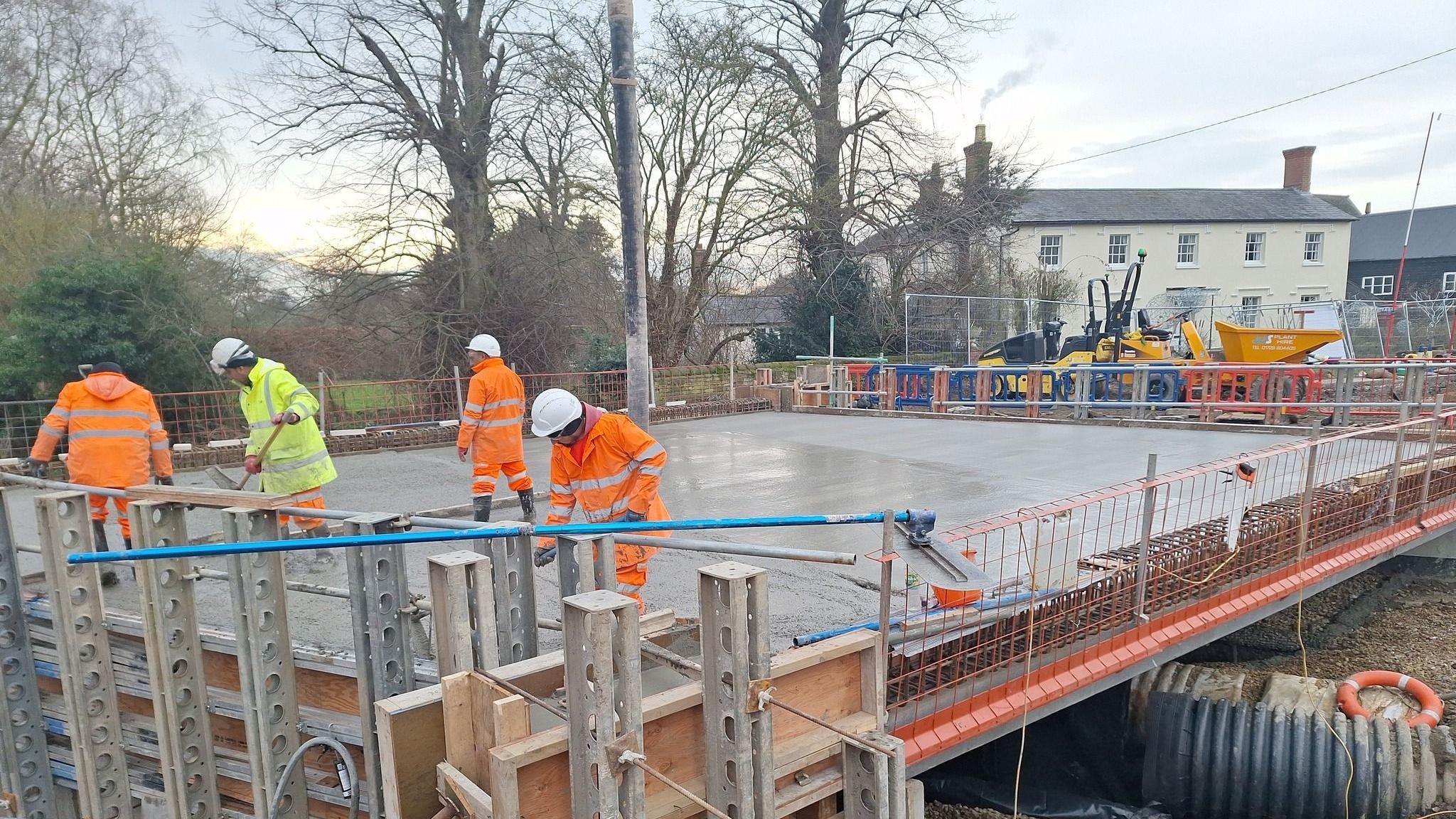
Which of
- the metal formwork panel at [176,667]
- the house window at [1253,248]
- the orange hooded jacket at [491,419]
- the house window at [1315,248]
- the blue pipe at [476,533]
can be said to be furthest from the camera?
the house window at [1315,248]

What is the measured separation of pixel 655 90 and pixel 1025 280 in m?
15.5

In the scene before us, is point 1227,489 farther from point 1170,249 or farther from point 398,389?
point 1170,249

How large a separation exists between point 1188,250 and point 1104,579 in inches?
1443

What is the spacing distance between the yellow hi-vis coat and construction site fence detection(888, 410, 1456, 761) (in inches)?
168

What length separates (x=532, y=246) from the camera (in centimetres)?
1628

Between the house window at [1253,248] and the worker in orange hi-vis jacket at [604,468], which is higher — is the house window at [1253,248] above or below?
above

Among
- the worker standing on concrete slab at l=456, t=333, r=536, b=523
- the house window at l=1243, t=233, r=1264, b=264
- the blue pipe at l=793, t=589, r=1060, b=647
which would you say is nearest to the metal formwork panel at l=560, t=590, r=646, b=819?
the blue pipe at l=793, t=589, r=1060, b=647

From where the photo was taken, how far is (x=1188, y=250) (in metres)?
35.2

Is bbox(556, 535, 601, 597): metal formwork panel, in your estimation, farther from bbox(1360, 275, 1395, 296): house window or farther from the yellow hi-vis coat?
bbox(1360, 275, 1395, 296): house window

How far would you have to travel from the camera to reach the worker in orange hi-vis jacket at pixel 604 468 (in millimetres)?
4047

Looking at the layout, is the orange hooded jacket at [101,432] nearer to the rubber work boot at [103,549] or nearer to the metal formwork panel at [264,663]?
the rubber work boot at [103,549]

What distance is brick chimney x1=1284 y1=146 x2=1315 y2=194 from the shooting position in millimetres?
39906

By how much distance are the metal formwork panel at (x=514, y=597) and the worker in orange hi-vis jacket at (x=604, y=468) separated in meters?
0.76

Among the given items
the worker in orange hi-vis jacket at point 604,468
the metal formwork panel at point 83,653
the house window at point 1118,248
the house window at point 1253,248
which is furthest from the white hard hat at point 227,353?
the house window at point 1253,248
